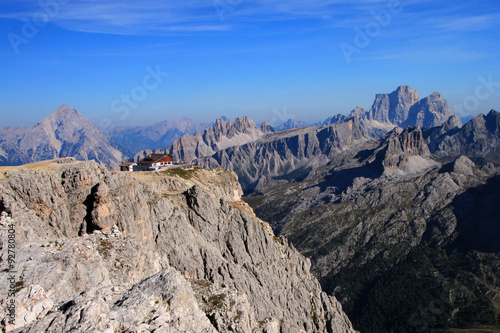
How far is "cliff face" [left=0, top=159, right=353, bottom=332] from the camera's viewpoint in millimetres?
31281

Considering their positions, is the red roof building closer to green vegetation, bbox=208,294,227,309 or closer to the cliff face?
the cliff face

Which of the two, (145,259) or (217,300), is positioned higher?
(145,259)

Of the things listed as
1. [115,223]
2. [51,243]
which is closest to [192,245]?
[115,223]

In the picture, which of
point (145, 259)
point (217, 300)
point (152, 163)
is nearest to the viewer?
point (217, 300)

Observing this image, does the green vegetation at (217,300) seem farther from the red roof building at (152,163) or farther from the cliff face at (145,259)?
the red roof building at (152,163)

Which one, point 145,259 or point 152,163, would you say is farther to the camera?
point 152,163

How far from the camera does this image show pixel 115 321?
28000mm

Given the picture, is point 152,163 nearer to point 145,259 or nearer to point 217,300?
point 145,259

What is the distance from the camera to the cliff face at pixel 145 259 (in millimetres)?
31281

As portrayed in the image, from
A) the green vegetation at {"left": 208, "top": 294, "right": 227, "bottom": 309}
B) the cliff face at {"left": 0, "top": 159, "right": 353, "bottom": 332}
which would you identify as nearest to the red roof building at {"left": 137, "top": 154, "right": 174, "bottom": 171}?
the cliff face at {"left": 0, "top": 159, "right": 353, "bottom": 332}

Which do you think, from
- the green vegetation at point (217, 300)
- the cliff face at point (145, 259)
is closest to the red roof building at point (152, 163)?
the cliff face at point (145, 259)

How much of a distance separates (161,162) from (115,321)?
Result: 343ft

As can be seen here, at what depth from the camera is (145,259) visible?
53.9m

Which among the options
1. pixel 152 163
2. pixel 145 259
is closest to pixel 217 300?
pixel 145 259
